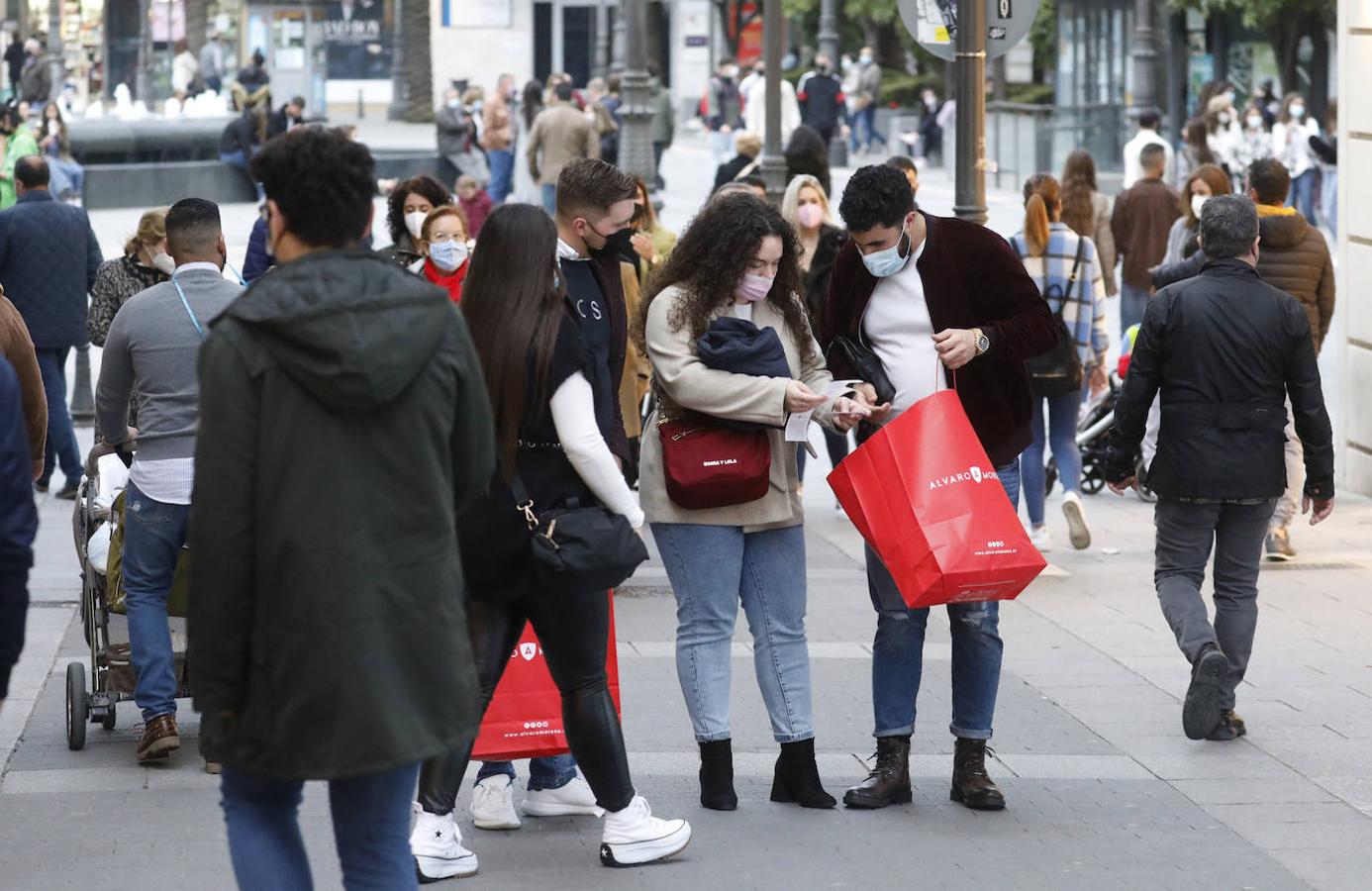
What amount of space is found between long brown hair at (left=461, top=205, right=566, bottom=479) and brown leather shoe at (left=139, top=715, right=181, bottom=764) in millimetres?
1846

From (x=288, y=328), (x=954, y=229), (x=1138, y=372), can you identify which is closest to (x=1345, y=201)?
(x=1138, y=372)

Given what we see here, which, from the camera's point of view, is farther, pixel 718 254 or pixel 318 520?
pixel 718 254

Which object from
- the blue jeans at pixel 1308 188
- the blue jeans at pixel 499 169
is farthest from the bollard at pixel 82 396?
the blue jeans at pixel 1308 188

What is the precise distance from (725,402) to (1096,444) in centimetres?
648

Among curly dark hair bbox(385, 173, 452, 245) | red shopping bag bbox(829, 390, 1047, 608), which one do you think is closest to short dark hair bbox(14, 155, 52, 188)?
curly dark hair bbox(385, 173, 452, 245)

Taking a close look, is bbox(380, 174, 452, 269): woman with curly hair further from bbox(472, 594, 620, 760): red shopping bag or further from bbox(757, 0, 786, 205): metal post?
bbox(757, 0, 786, 205): metal post

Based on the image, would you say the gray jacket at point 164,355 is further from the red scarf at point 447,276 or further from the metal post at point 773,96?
the metal post at point 773,96

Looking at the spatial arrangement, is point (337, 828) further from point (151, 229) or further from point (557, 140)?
point (557, 140)

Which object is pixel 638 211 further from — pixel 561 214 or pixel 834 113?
pixel 834 113

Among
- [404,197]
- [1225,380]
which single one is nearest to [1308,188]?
[404,197]

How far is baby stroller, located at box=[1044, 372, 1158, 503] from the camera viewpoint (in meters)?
11.4

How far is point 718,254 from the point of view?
5.53 meters

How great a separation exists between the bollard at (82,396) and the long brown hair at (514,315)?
8703 millimetres

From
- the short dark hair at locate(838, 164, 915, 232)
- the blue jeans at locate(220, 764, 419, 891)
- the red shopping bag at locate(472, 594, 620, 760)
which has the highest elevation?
the short dark hair at locate(838, 164, 915, 232)
